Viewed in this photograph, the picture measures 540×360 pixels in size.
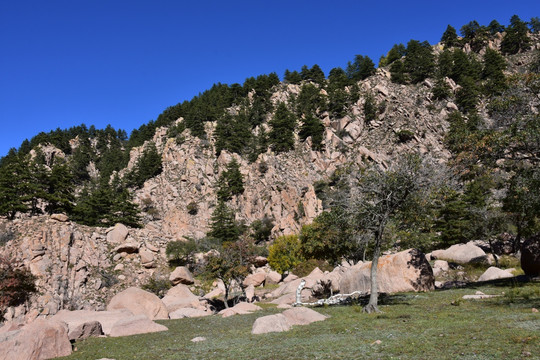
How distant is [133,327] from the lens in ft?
58.2

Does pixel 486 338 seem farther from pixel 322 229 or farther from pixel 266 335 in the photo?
pixel 322 229

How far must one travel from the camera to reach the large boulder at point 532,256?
22594 mm

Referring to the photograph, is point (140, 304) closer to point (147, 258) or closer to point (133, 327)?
point (133, 327)

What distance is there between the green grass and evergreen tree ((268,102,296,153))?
76.0 metres

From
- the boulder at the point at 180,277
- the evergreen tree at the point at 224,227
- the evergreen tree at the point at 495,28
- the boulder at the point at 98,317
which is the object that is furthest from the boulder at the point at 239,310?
the evergreen tree at the point at 495,28

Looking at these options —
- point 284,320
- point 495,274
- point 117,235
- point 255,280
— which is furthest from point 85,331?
point 117,235

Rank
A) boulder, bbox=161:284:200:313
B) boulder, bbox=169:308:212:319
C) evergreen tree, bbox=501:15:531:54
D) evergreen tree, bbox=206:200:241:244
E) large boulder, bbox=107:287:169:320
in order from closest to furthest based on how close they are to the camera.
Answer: large boulder, bbox=107:287:169:320, boulder, bbox=169:308:212:319, boulder, bbox=161:284:200:313, evergreen tree, bbox=206:200:241:244, evergreen tree, bbox=501:15:531:54

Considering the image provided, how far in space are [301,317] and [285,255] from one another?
43319mm

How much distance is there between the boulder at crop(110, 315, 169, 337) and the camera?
17.4 meters

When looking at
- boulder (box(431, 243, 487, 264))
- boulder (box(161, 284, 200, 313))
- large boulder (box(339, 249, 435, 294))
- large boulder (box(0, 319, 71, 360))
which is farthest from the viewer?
boulder (box(431, 243, 487, 264))

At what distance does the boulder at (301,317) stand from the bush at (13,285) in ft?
110

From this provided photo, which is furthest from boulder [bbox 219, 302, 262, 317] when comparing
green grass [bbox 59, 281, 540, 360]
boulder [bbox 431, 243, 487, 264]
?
boulder [bbox 431, 243, 487, 264]

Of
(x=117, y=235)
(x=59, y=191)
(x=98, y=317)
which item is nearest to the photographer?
(x=98, y=317)

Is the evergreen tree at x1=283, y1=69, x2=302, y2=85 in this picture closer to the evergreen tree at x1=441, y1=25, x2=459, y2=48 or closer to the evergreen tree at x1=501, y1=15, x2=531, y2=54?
the evergreen tree at x1=441, y1=25, x2=459, y2=48
